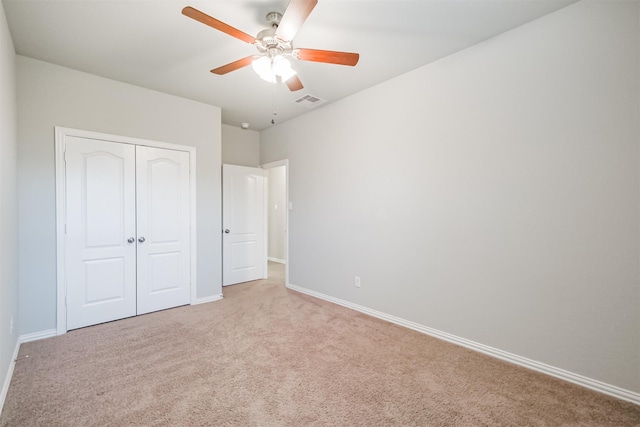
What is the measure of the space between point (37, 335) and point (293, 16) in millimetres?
3680

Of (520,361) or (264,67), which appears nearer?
(264,67)

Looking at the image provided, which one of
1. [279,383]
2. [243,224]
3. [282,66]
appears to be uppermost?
[282,66]

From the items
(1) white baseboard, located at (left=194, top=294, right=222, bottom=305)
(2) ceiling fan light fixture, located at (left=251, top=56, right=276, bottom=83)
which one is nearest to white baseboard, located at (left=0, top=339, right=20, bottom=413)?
(1) white baseboard, located at (left=194, top=294, right=222, bottom=305)

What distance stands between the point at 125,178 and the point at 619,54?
4501 millimetres

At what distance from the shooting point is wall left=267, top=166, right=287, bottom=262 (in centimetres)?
680

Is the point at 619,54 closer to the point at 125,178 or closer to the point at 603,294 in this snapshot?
the point at 603,294

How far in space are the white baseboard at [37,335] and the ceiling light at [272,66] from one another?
3.24 m

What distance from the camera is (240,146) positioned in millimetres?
5086

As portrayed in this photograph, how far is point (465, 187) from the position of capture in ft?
8.70

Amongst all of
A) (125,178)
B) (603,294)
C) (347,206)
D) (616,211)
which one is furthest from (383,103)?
(125,178)

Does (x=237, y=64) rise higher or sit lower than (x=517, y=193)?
higher

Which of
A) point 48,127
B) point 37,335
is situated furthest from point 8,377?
point 48,127

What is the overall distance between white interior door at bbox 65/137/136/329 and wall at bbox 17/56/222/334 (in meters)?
0.15

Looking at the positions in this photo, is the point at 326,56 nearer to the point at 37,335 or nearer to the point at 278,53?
the point at 278,53
